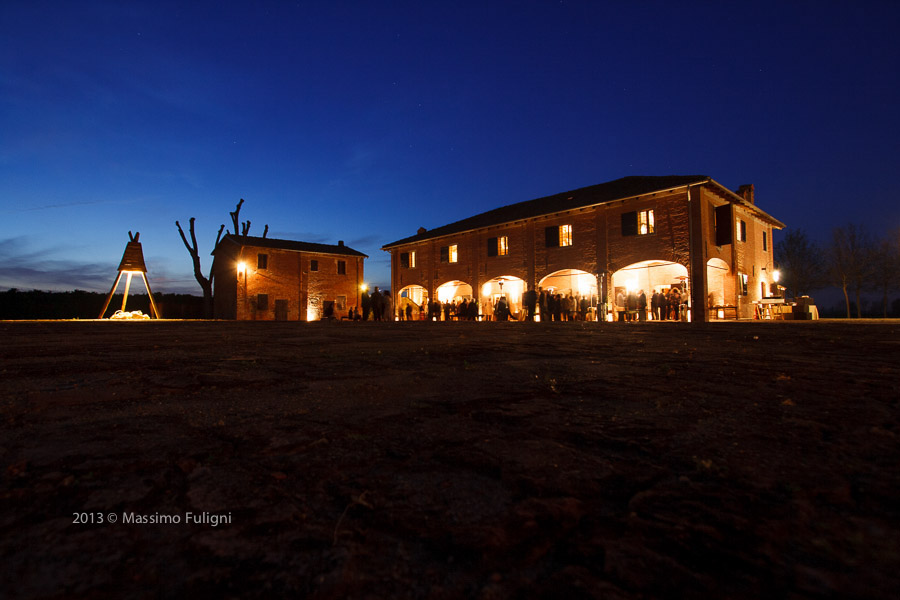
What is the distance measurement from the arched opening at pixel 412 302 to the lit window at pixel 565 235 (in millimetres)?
9893

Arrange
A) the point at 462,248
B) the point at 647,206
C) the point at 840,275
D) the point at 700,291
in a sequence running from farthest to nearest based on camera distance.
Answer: the point at 840,275 < the point at 462,248 < the point at 647,206 < the point at 700,291

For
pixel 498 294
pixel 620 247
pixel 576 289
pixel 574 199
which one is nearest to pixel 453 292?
pixel 498 294

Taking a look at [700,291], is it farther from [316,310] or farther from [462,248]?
[316,310]

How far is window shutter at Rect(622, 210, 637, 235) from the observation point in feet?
58.4

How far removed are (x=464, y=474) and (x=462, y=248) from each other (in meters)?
23.4

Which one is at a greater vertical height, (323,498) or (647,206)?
(647,206)

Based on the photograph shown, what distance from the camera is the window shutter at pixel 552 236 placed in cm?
2044

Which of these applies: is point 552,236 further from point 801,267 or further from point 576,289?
point 801,267

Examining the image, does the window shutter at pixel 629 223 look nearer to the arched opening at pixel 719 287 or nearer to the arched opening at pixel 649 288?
the arched opening at pixel 649 288

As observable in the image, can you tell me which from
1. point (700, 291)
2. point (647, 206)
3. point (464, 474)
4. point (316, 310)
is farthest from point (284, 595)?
point (316, 310)

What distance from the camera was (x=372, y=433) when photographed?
125cm

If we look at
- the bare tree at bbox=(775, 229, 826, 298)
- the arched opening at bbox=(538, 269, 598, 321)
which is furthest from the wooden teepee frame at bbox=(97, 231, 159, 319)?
the bare tree at bbox=(775, 229, 826, 298)

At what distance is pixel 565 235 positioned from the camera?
2022 centimetres

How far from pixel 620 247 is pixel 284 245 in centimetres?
2355
